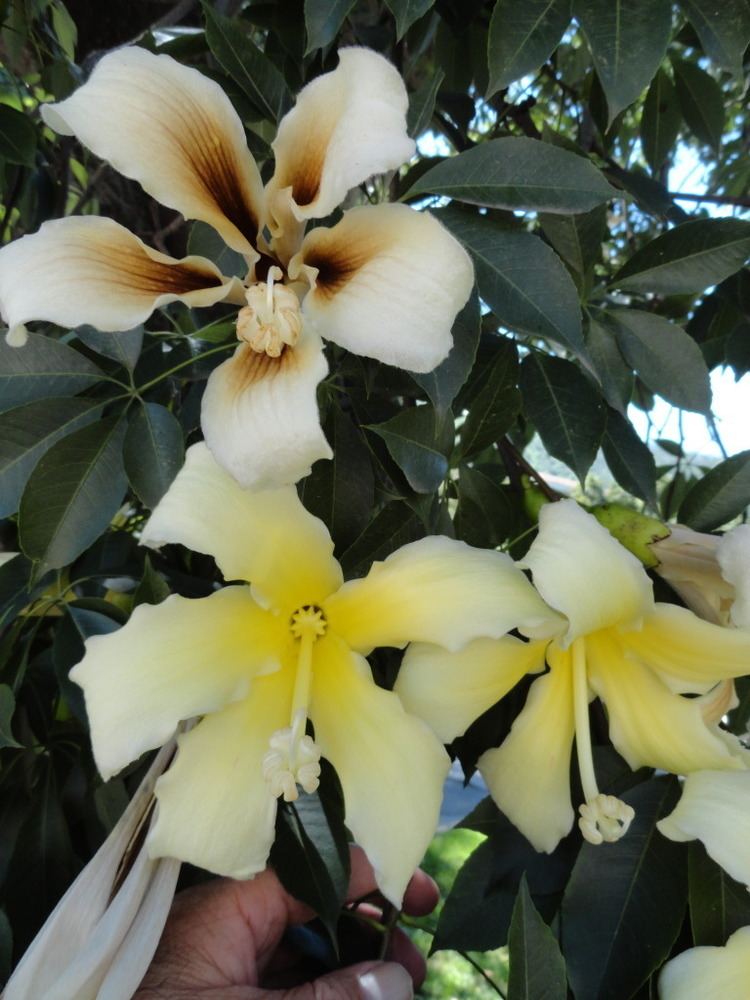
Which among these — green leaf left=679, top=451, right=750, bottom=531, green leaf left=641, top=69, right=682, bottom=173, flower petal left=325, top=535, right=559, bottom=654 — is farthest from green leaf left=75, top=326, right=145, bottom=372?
green leaf left=641, top=69, right=682, bottom=173

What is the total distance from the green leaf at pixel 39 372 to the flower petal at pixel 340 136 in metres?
0.21

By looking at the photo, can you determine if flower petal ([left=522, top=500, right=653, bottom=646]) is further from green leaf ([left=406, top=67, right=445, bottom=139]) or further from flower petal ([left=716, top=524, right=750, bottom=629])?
green leaf ([left=406, top=67, right=445, bottom=139])

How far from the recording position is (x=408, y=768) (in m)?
0.48

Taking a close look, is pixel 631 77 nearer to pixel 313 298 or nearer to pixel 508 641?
pixel 313 298

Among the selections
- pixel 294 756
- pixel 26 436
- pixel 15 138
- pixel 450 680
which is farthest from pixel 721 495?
pixel 15 138

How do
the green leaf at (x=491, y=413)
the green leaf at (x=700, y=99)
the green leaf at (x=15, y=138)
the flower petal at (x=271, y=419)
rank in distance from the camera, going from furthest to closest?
1. the green leaf at (x=700, y=99)
2. the green leaf at (x=15, y=138)
3. the green leaf at (x=491, y=413)
4. the flower petal at (x=271, y=419)

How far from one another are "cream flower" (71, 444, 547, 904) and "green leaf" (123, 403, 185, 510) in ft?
0.20

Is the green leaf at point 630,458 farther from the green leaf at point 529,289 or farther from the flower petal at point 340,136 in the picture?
the flower petal at point 340,136

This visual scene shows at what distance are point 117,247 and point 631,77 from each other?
1.07 feet

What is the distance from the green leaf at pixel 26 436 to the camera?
541mm

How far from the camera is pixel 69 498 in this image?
531 mm

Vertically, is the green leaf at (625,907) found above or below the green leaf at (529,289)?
below

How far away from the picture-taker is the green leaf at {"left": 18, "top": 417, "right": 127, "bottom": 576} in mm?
521

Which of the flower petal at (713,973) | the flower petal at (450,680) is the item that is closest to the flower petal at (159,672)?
the flower petal at (450,680)
